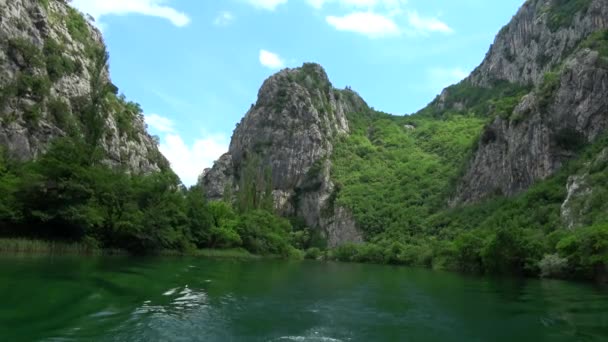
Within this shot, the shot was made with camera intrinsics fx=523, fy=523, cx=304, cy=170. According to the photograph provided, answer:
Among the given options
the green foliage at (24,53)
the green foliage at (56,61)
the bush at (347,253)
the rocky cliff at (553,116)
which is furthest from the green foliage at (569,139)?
the green foliage at (24,53)

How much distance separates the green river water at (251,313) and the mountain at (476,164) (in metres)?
26.1

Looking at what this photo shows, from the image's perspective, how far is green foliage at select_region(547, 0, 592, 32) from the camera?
133762 mm

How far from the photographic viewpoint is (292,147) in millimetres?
172500

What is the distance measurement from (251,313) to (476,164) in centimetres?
10745

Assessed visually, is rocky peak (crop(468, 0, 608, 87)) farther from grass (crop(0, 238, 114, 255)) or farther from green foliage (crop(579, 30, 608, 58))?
grass (crop(0, 238, 114, 255))

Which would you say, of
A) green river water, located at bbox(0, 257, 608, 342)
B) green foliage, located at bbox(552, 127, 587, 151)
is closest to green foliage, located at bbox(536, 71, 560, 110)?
green foliage, located at bbox(552, 127, 587, 151)

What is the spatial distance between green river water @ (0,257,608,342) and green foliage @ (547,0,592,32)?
125702 mm

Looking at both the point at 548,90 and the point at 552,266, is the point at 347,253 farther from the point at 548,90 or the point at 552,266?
the point at 552,266

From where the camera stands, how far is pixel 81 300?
1892 cm

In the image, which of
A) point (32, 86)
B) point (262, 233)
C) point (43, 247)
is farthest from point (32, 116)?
point (262, 233)

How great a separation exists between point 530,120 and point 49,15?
87934 millimetres

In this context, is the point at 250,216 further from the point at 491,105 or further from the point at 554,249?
the point at 491,105

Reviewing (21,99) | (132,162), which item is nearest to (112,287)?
(21,99)

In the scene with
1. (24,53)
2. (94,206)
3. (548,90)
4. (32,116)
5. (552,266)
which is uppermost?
(548,90)
